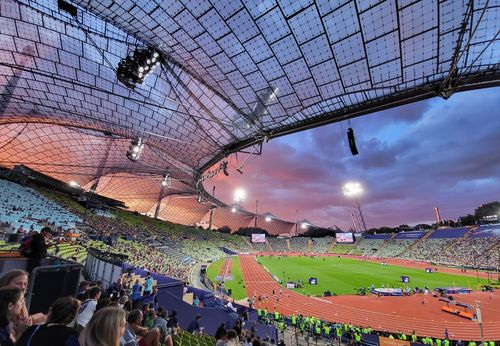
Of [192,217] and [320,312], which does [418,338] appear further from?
[192,217]

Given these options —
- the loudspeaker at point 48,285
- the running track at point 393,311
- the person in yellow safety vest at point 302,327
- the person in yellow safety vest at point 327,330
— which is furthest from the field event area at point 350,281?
the loudspeaker at point 48,285

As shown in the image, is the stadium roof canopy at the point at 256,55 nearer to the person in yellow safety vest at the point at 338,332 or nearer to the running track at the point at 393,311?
the person in yellow safety vest at the point at 338,332

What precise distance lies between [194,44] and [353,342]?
63.2 ft

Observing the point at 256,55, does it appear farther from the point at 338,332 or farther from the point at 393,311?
the point at 393,311

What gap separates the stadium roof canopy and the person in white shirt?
319 inches

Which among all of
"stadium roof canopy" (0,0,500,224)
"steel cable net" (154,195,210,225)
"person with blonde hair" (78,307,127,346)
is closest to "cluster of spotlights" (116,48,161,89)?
"stadium roof canopy" (0,0,500,224)

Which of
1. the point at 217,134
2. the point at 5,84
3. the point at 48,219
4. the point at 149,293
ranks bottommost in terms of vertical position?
the point at 149,293

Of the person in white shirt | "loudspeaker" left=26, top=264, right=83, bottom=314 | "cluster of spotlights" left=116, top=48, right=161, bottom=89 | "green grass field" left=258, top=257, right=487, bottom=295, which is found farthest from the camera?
"green grass field" left=258, top=257, right=487, bottom=295

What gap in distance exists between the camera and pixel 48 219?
84.4ft

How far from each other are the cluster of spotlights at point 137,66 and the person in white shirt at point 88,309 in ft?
31.4

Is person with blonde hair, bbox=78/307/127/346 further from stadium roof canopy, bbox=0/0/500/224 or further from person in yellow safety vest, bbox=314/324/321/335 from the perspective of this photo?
person in yellow safety vest, bbox=314/324/321/335

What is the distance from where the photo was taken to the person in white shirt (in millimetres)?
3896

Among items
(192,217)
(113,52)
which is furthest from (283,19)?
(192,217)

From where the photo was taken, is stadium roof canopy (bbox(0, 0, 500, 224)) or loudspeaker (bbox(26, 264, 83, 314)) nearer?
loudspeaker (bbox(26, 264, 83, 314))
